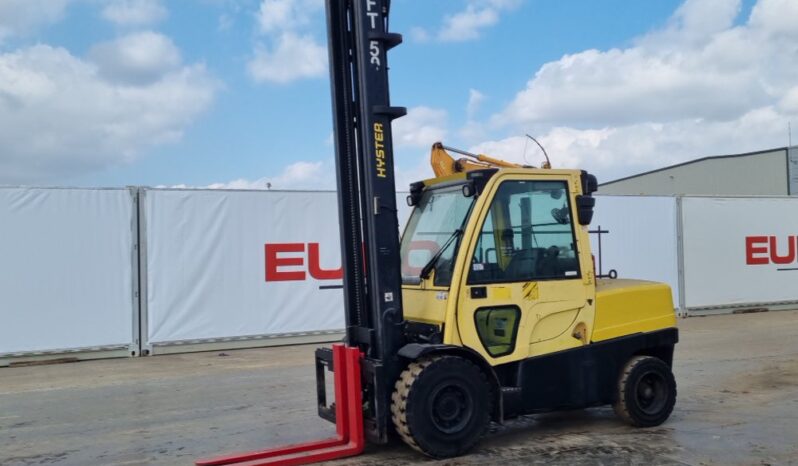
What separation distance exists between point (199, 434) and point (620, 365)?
3.95 m

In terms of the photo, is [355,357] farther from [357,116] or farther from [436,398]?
[357,116]

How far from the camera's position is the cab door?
578 cm

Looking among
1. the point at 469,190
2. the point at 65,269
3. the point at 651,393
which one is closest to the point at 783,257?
the point at 651,393

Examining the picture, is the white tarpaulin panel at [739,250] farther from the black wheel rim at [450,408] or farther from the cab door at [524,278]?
the black wheel rim at [450,408]

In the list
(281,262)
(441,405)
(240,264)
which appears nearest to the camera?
(441,405)

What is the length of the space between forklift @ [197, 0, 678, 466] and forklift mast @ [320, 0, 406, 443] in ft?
0.04

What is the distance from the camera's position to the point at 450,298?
5.66 meters

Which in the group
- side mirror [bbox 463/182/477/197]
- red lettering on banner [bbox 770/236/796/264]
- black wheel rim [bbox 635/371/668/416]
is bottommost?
black wheel rim [bbox 635/371/668/416]

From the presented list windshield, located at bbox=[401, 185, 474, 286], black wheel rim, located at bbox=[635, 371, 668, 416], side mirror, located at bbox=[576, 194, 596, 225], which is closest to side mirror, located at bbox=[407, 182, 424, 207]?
windshield, located at bbox=[401, 185, 474, 286]

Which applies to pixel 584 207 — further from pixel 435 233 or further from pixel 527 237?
pixel 435 233

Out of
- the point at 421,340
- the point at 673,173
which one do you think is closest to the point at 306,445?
the point at 421,340

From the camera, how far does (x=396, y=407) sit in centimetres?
542

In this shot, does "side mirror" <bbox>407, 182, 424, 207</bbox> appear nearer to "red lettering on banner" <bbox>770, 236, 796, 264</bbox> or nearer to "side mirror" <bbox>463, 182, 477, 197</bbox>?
"side mirror" <bbox>463, 182, 477, 197</bbox>

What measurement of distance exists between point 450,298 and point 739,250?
47.5 feet
